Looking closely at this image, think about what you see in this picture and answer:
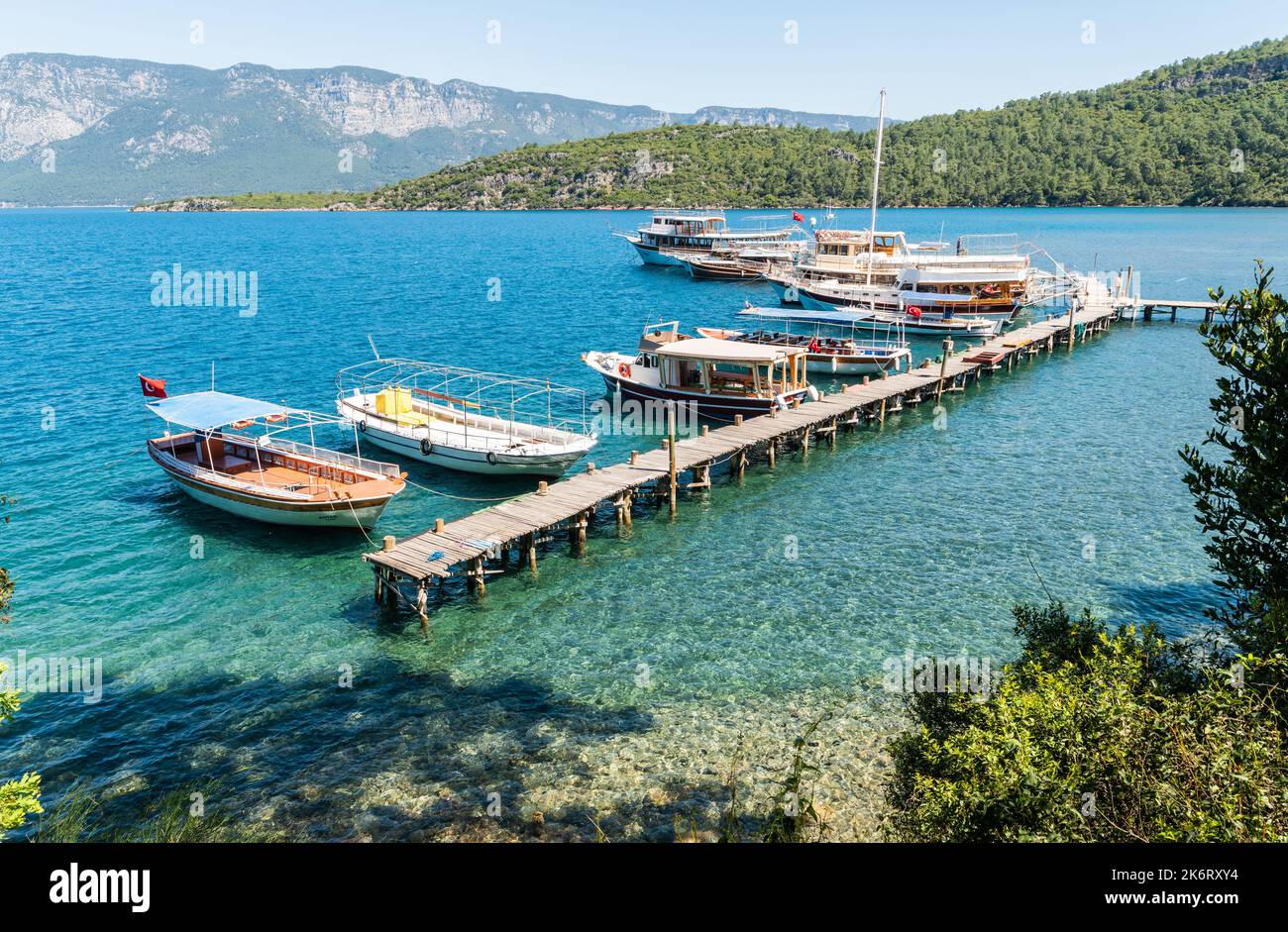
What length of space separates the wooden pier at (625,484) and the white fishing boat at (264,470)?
3641mm

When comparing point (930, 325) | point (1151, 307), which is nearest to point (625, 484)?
point (930, 325)

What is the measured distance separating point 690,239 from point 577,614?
351 feet

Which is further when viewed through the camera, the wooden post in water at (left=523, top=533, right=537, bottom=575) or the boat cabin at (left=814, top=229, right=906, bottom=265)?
the boat cabin at (left=814, top=229, right=906, bottom=265)

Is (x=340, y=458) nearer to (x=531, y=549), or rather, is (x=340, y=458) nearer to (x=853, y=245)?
(x=531, y=549)

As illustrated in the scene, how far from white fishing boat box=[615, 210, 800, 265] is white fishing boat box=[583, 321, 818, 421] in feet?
251

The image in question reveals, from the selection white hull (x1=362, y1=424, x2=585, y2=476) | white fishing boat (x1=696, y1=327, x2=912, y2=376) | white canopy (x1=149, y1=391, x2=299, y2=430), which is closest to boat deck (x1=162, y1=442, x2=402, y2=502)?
white canopy (x1=149, y1=391, x2=299, y2=430)

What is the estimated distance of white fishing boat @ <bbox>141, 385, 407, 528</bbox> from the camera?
105 feet

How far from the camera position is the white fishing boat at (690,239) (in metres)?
123

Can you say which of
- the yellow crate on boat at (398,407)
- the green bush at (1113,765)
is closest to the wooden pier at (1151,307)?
the yellow crate on boat at (398,407)

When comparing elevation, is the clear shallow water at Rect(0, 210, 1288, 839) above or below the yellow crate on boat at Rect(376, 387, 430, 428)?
below

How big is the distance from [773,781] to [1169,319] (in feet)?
261

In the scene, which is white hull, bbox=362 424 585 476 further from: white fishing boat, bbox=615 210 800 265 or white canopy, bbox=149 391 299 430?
white fishing boat, bbox=615 210 800 265

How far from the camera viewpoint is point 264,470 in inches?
1407
